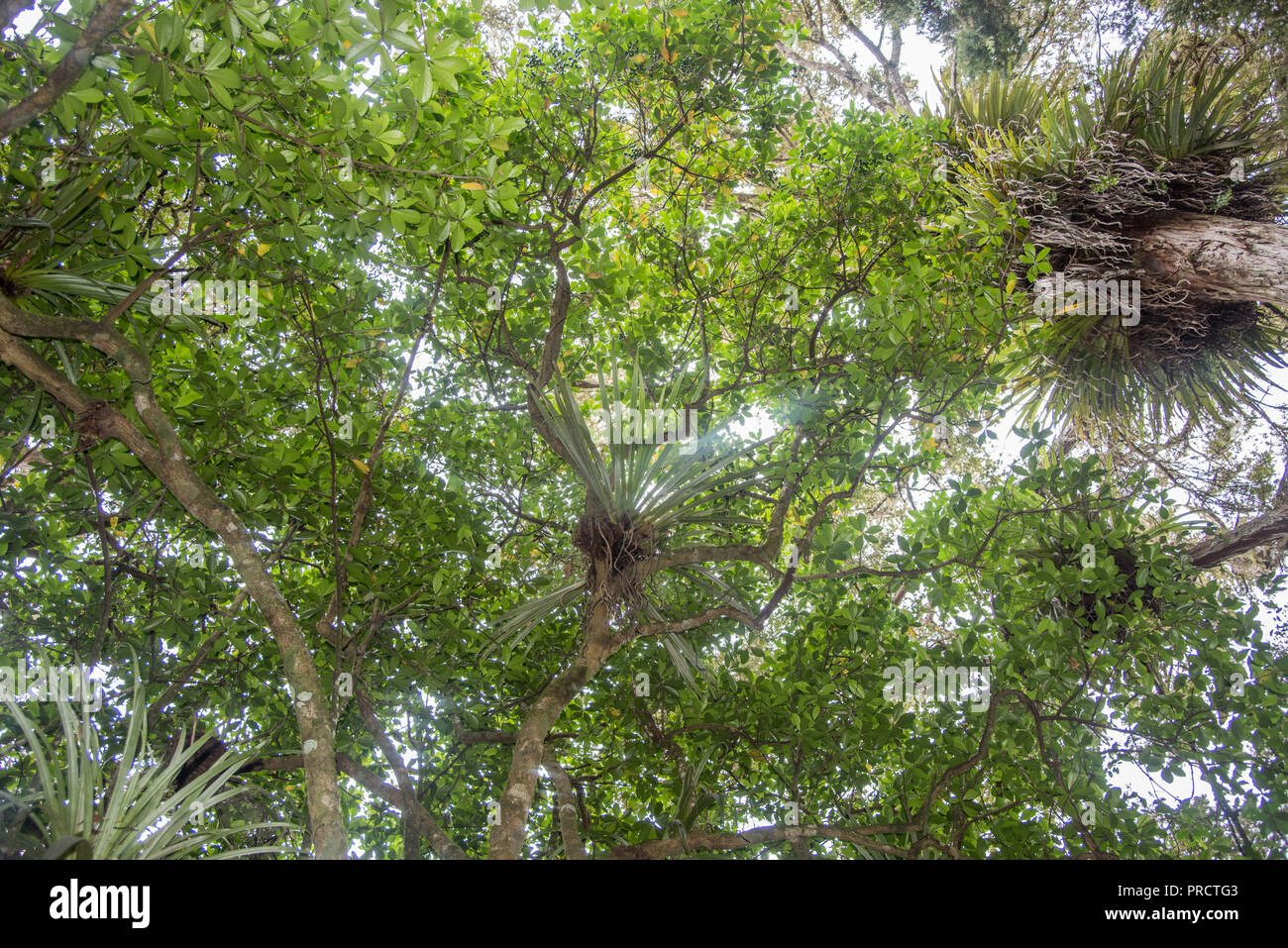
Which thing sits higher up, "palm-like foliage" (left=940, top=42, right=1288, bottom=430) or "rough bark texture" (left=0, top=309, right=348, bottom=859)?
Answer: "palm-like foliage" (left=940, top=42, right=1288, bottom=430)

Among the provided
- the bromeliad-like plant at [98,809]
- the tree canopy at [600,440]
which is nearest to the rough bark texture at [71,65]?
the tree canopy at [600,440]

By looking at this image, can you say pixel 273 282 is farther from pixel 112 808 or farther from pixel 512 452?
pixel 112 808

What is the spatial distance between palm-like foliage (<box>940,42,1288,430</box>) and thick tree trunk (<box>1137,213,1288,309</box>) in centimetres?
10

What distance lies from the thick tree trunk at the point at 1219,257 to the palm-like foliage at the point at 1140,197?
3.8 inches

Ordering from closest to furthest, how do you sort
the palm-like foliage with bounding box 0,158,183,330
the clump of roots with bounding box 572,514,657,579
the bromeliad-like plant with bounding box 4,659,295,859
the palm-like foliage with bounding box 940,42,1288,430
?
the bromeliad-like plant with bounding box 4,659,295,859
the palm-like foliage with bounding box 0,158,183,330
the clump of roots with bounding box 572,514,657,579
the palm-like foliage with bounding box 940,42,1288,430

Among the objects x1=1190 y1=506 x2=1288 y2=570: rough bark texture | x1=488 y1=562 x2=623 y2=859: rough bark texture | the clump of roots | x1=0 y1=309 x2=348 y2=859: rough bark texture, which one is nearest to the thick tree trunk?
x1=1190 y1=506 x2=1288 y2=570: rough bark texture

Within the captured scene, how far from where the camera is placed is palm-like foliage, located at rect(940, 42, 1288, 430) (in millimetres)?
4316

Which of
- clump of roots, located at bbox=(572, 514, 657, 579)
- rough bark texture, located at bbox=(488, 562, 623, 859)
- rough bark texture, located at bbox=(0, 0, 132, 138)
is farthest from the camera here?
clump of roots, located at bbox=(572, 514, 657, 579)

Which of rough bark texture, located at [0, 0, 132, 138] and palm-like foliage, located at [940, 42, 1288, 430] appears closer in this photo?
rough bark texture, located at [0, 0, 132, 138]

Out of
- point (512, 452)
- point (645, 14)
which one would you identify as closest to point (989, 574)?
point (512, 452)

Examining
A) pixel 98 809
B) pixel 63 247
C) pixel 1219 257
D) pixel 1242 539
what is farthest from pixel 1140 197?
pixel 98 809

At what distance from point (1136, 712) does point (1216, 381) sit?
259 centimetres

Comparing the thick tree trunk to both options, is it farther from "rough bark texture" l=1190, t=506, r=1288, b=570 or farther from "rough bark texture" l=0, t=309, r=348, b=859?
"rough bark texture" l=0, t=309, r=348, b=859

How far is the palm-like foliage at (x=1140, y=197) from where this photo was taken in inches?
170
